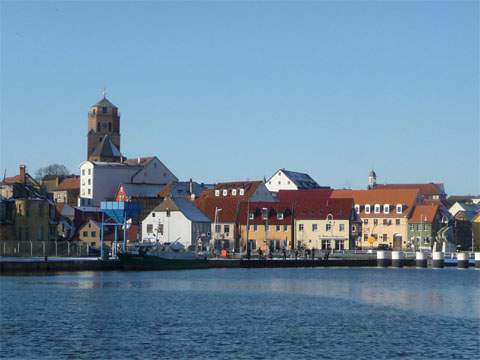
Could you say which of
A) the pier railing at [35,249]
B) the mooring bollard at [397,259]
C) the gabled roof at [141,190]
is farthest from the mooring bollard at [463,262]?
the gabled roof at [141,190]

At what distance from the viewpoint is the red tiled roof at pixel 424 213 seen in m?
173

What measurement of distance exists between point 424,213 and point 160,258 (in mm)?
65060

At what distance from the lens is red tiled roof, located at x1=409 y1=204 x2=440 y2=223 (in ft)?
568

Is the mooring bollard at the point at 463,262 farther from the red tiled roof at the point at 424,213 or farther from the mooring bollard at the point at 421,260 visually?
the red tiled roof at the point at 424,213

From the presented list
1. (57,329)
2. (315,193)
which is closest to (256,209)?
(315,193)

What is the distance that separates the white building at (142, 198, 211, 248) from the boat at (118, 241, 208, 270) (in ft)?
72.6

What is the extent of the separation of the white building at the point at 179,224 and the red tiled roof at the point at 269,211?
719 cm

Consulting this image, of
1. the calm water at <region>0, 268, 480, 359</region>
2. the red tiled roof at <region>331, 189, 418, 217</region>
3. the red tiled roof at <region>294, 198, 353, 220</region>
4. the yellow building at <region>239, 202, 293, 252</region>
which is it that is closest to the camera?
the calm water at <region>0, 268, 480, 359</region>

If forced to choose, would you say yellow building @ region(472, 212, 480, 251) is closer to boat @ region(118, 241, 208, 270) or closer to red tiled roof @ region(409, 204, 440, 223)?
red tiled roof @ region(409, 204, 440, 223)

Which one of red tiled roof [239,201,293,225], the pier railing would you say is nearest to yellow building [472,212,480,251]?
red tiled roof [239,201,293,225]

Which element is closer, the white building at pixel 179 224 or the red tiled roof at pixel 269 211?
the white building at pixel 179 224

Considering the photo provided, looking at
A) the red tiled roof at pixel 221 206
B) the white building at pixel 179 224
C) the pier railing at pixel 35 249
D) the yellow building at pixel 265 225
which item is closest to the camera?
the pier railing at pixel 35 249

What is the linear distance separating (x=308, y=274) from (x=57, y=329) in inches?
2550

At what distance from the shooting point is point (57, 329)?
56.2 metres
